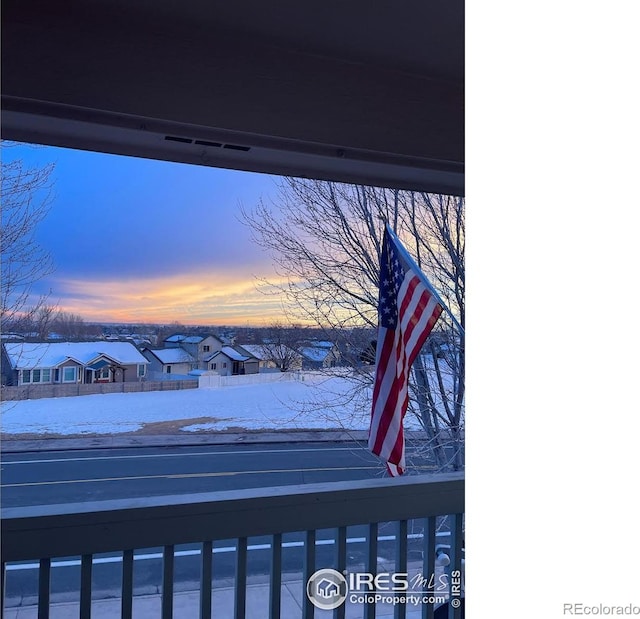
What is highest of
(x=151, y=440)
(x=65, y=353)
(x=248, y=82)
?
(x=248, y=82)

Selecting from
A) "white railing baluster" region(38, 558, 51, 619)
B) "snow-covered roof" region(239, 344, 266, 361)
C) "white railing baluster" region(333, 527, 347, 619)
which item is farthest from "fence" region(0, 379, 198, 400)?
"white railing baluster" region(333, 527, 347, 619)

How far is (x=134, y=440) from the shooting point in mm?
1660

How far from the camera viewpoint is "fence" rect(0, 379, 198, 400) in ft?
4.94

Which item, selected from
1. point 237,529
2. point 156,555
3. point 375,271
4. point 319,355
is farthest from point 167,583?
point 375,271

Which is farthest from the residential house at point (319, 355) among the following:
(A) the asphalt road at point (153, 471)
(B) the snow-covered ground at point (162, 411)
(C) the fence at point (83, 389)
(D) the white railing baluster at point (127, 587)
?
(D) the white railing baluster at point (127, 587)

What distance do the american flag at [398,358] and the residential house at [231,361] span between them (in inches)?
25.4

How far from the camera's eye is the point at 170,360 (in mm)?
1635

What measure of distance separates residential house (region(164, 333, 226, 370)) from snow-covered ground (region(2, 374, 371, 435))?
103 mm

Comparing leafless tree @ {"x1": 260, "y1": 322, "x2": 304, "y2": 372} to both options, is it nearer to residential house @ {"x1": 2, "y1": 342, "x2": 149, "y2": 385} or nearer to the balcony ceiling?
residential house @ {"x1": 2, "y1": 342, "x2": 149, "y2": 385}

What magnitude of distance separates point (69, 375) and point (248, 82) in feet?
3.30

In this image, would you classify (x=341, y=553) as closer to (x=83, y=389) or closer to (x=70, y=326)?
(x=83, y=389)

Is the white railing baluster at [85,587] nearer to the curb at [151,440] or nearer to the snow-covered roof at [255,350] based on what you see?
the curb at [151,440]
